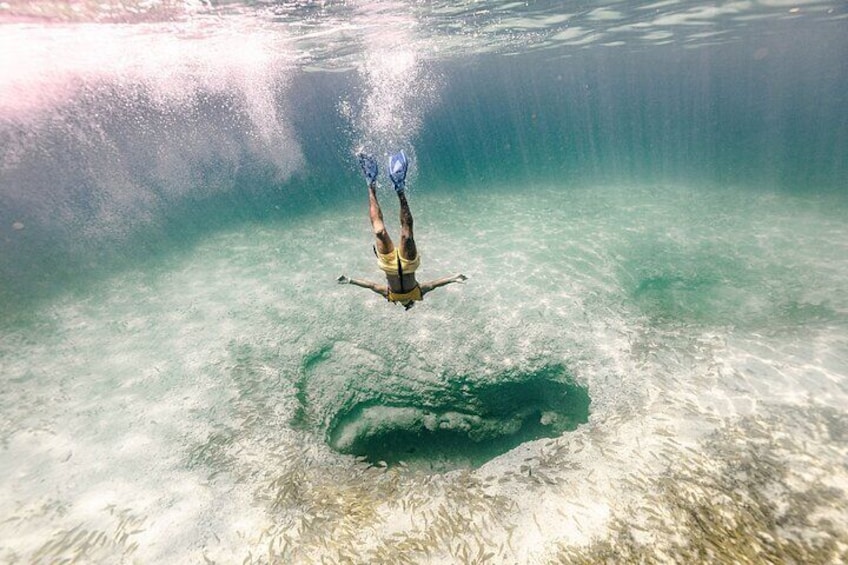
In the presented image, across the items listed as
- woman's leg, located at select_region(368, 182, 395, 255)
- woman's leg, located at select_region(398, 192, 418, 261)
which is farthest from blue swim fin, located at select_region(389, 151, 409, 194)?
woman's leg, located at select_region(368, 182, 395, 255)

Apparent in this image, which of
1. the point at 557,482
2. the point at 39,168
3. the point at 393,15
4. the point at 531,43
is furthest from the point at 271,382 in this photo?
the point at 39,168

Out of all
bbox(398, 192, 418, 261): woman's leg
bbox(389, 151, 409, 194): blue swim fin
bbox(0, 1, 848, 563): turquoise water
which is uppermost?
bbox(389, 151, 409, 194): blue swim fin

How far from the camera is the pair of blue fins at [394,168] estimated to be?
5414mm

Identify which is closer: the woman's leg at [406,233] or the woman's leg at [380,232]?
the woman's leg at [406,233]

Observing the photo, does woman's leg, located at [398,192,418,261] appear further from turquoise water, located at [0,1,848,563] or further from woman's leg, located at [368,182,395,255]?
turquoise water, located at [0,1,848,563]

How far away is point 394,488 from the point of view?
575 cm

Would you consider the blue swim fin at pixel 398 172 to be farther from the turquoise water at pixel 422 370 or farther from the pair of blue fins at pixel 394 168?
the turquoise water at pixel 422 370

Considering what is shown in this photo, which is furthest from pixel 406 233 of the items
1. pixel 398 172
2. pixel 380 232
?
pixel 398 172

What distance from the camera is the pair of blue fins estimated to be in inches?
213

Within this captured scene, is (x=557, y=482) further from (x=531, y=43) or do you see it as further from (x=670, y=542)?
(x=531, y=43)

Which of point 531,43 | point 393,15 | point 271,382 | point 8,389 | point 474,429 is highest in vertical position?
point 393,15

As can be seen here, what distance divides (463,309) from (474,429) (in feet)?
12.4

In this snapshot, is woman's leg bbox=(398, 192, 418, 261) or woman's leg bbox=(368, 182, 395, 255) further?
woman's leg bbox=(368, 182, 395, 255)

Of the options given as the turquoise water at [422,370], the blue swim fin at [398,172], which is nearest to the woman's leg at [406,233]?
the blue swim fin at [398,172]
